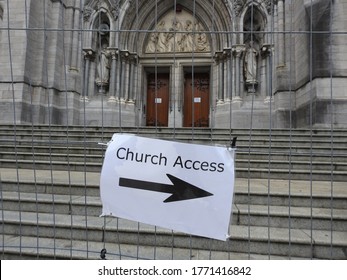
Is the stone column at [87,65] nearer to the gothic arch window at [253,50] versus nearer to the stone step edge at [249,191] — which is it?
the gothic arch window at [253,50]

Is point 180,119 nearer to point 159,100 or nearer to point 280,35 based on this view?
point 159,100

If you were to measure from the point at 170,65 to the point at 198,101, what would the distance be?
2.03 meters

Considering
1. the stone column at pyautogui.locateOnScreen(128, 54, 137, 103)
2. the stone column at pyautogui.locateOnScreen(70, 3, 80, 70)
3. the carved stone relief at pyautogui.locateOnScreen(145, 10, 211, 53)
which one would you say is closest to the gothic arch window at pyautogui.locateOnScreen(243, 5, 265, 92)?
the carved stone relief at pyautogui.locateOnScreen(145, 10, 211, 53)

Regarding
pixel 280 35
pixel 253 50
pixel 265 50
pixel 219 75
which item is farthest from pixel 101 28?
pixel 280 35

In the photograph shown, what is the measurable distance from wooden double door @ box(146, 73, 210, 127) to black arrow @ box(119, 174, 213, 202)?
9.49 metres

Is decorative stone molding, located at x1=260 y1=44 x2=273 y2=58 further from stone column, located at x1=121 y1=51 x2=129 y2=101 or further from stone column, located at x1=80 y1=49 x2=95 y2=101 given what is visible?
stone column, located at x1=80 y1=49 x2=95 y2=101

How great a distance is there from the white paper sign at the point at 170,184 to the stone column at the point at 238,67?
28.4 feet

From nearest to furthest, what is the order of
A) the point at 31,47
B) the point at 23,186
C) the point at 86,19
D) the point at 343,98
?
the point at 23,186 → the point at 343,98 → the point at 31,47 → the point at 86,19

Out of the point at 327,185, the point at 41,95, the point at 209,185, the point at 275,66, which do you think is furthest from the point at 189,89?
the point at 209,185

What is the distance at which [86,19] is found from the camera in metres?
11.1

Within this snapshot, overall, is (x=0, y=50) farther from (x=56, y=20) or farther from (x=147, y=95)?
(x=147, y=95)

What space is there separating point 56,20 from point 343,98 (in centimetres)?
1059

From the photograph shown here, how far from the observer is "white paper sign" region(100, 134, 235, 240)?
6.38ft

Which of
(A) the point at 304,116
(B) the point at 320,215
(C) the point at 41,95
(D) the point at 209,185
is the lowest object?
(B) the point at 320,215
